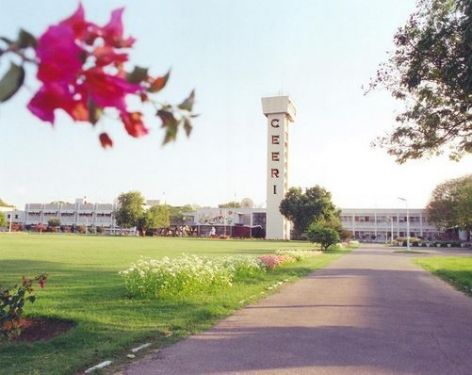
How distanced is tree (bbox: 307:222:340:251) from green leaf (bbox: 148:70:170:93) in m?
43.6

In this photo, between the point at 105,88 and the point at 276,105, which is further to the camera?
the point at 276,105

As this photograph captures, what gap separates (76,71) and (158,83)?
23 cm

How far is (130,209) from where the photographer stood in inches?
3880

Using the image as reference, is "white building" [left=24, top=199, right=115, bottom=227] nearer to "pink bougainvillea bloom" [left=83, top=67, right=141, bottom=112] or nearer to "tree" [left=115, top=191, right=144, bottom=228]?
"tree" [left=115, top=191, right=144, bottom=228]

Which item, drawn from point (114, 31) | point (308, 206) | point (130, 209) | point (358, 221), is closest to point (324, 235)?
point (308, 206)

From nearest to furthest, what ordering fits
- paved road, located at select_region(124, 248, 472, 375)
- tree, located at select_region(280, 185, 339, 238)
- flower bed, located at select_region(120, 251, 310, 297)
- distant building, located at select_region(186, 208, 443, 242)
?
paved road, located at select_region(124, 248, 472, 375)
flower bed, located at select_region(120, 251, 310, 297)
tree, located at select_region(280, 185, 339, 238)
distant building, located at select_region(186, 208, 443, 242)

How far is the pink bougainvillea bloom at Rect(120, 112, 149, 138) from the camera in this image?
3.97ft

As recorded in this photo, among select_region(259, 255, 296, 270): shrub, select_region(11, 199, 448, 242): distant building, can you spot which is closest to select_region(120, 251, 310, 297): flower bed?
select_region(259, 255, 296, 270): shrub

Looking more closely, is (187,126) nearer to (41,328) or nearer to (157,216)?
(41,328)

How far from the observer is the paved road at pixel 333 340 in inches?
247

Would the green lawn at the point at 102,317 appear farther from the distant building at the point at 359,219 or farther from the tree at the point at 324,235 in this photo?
the distant building at the point at 359,219

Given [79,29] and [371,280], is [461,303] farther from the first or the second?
[79,29]

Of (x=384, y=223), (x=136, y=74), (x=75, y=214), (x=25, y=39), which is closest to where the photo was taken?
(x=25, y=39)

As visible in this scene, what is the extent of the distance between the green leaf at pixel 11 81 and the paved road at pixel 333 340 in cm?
547
